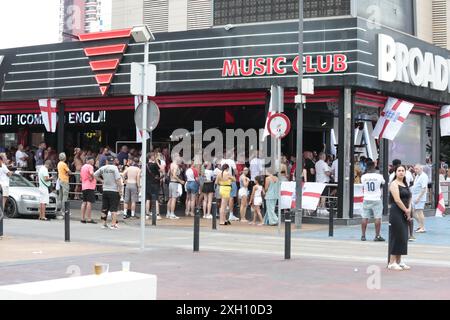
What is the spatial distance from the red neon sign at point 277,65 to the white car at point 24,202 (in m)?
7.00

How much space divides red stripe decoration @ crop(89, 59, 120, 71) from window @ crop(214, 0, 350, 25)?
15.5 ft

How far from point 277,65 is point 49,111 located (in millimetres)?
10354

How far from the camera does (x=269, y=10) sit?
2670cm

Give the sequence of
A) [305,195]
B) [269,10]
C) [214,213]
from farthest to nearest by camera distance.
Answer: [269,10] → [305,195] → [214,213]

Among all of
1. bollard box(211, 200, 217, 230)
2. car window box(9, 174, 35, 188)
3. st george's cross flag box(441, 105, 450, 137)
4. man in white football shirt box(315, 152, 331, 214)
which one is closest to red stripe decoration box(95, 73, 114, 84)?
car window box(9, 174, 35, 188)

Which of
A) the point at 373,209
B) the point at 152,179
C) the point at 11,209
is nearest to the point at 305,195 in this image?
the point at 152,179

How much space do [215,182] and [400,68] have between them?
7101 millimetres

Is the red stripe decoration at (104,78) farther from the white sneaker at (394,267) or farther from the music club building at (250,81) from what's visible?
the white sneaker at (394,267)

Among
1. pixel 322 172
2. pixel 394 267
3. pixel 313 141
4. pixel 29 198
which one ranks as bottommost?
pixel 394 267

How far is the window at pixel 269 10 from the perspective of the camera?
24703mm

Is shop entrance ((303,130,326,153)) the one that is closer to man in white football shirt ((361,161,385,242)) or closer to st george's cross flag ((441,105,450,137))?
st george's cross flag ((441,105,450,137))

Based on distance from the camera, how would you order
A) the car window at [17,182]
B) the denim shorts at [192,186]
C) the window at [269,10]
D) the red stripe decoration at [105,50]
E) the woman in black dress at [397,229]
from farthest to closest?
the red stripe decoration at [105,50] < the window at [269,10] < the denim shorts at [192,186] < the car window at [17,182] < the woman in black dress at [397,229]

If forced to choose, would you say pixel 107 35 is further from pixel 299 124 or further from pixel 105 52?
pixel 299 124

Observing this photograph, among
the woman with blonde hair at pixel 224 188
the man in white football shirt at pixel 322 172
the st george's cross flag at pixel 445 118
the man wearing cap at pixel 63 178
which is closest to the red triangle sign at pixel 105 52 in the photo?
the man wearing cap at pixel 63 178
